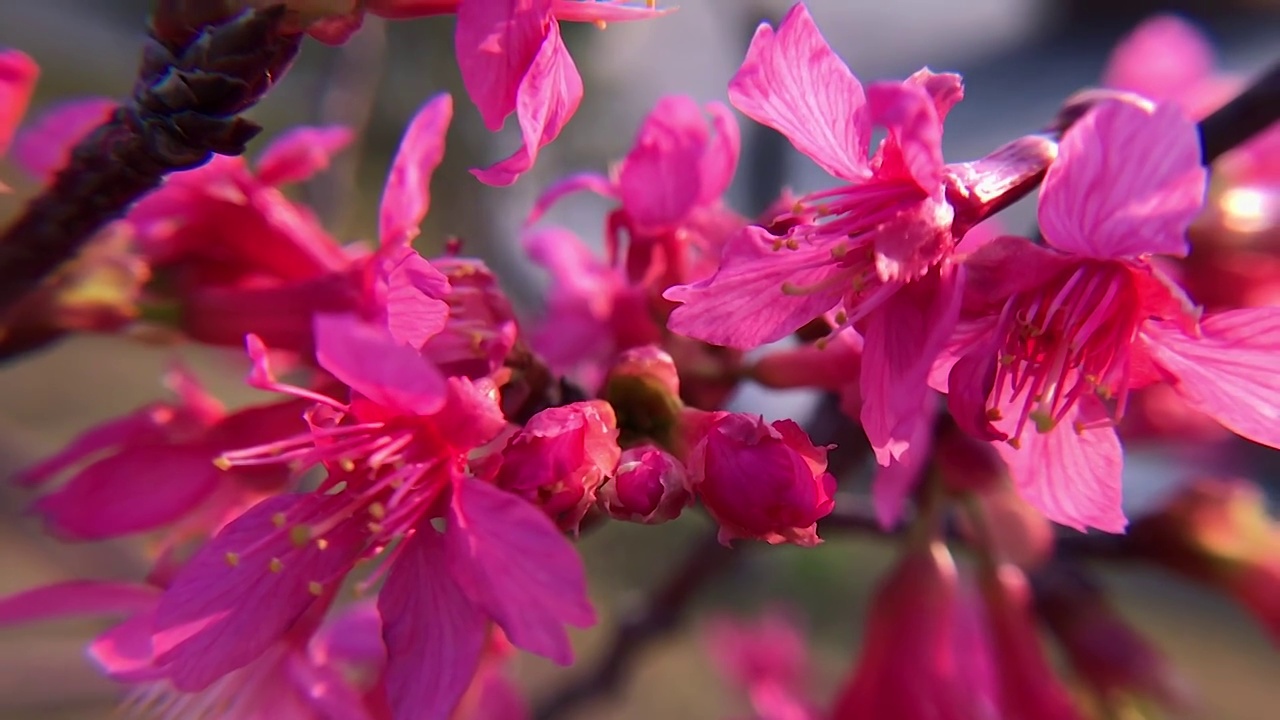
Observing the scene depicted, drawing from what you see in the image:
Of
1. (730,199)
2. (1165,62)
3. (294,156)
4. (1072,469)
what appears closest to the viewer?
(1072,469)

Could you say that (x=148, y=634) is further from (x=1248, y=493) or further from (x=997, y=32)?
(x=997, y=32)

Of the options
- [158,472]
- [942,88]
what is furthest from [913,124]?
[158,472]

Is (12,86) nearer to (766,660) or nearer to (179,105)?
(179,105)

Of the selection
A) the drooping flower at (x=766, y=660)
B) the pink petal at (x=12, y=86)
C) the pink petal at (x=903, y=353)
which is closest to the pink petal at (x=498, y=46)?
the pink petal at (x=903, y=353)

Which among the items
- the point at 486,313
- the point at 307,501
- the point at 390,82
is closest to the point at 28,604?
the point at 307,501

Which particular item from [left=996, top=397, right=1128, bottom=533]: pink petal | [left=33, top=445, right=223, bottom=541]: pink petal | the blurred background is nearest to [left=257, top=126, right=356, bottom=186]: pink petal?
[left=33, top=445, right=223, bottom=541]: pink petal
